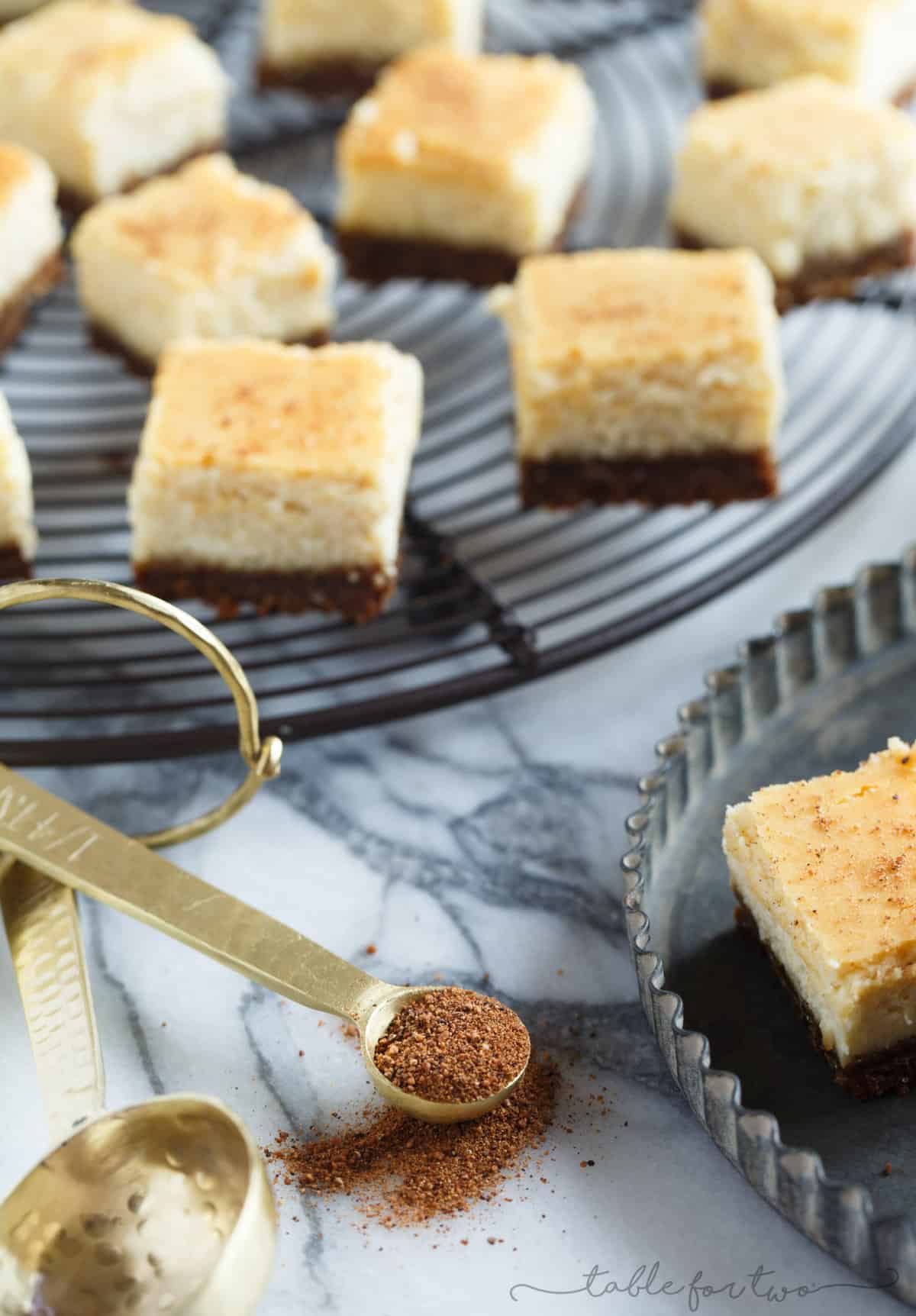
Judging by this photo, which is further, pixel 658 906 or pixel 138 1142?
pixel 658 906

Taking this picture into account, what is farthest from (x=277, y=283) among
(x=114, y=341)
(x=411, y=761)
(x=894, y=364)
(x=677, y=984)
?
(x=677, y=984)

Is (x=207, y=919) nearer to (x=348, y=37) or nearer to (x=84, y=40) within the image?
(x=84, y=40)

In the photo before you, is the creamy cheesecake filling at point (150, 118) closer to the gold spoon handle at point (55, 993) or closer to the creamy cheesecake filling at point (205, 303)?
the creamy cheesecake filling at point (205, 303)

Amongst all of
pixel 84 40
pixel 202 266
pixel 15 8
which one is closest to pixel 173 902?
pixel 202 266

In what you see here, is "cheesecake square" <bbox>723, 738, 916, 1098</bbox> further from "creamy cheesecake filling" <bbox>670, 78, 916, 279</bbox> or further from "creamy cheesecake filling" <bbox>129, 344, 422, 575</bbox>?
"creamy cheesecake filling" <bbox>670, 78, 916, 279</bbox>

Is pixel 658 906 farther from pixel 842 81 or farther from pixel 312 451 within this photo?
pixel 842 81

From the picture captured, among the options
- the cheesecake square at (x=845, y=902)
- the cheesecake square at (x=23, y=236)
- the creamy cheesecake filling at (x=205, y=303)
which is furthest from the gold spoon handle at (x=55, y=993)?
the cheesecake square at (x=23, y=236)
